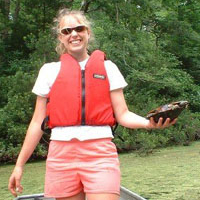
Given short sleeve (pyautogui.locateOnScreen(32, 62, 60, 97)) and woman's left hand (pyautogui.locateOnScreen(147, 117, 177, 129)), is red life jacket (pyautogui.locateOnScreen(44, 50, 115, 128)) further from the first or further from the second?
woman's left hand (pyautogui.locateOnScreen(147, 117, 177, 129))

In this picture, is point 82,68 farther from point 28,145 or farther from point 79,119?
point 28,145

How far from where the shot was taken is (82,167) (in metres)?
1.73

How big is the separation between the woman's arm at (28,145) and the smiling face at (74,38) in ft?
0.79

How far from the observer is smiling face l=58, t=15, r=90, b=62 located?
6.19 feet

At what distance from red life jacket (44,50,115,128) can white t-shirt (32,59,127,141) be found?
2 centimetres

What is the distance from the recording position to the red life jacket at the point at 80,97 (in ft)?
5.88

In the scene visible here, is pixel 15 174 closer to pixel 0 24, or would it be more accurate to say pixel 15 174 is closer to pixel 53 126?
pixel 53 126

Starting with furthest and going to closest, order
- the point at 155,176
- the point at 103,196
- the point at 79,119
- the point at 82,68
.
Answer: the point at 155,176 → the point at 82,68 → the point at 79,119 → the point at 103,196

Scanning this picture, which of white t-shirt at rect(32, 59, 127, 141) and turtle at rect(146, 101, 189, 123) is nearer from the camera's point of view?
turtle at rect(146, 101, 189, 123)

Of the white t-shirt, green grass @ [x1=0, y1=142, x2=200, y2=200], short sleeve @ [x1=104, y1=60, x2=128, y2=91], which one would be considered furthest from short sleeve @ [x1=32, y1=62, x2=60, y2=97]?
green grass @ [x1=0, y1=142, x2=200, y2=200]

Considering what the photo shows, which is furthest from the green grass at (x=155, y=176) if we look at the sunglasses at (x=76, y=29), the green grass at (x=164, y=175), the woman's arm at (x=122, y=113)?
the sunglasses at (x=76, y=29)

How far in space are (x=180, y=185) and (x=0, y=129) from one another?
3.57 meters

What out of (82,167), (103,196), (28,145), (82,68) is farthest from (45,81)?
(103,196)

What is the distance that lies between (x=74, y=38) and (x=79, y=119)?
0.34m
